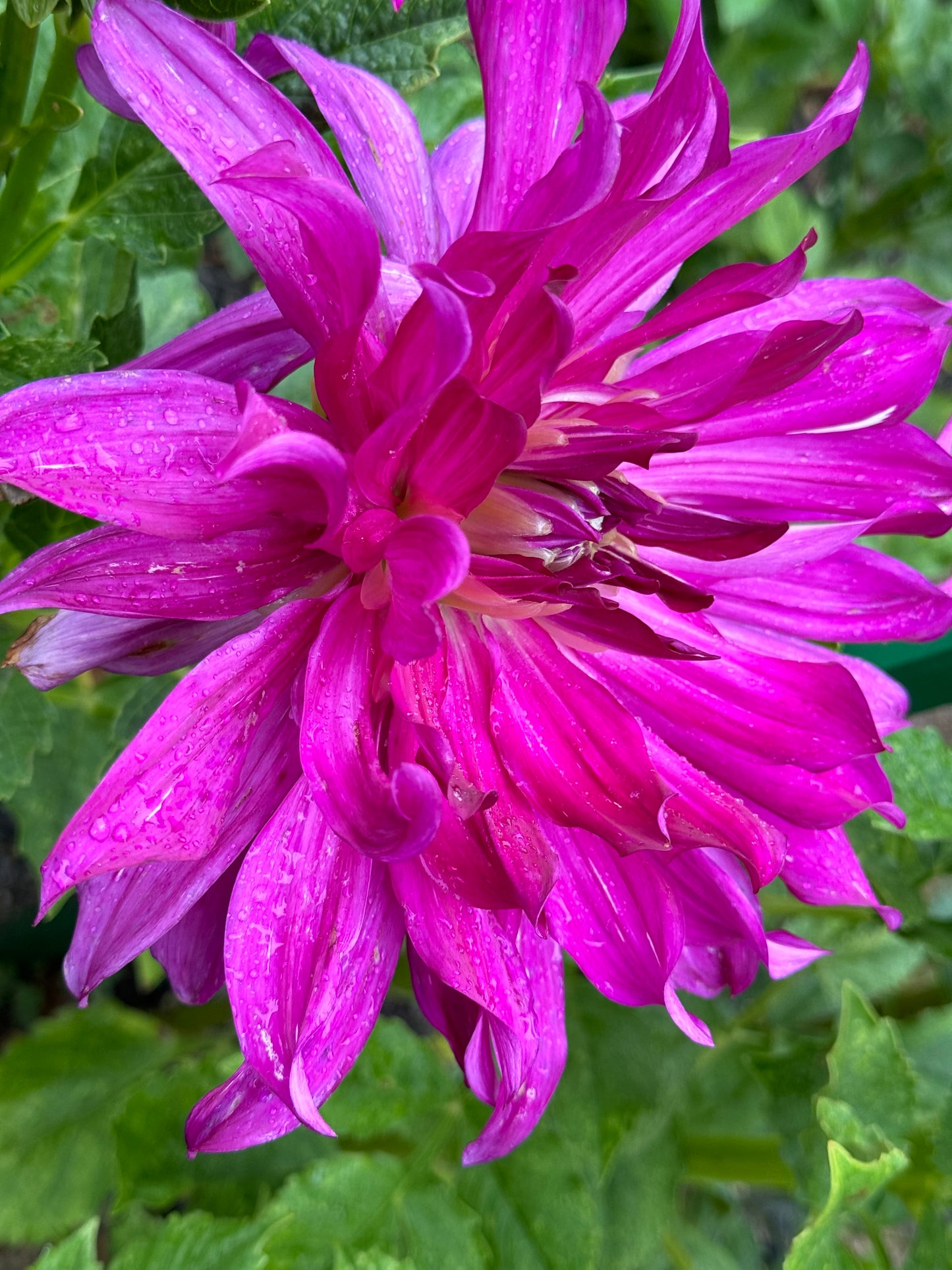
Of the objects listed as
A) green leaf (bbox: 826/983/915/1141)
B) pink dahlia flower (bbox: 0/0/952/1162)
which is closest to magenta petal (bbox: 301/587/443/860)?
pink dahlia flower (bbox: 0/0/952/1162)

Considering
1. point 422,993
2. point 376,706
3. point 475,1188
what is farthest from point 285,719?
point 475,1188

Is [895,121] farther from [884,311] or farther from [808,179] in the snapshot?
[884,311]

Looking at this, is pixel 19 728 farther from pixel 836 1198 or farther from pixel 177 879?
pixel 836 1198

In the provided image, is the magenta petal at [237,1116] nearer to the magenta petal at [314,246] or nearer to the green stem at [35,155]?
the magenta petal at [314,246]

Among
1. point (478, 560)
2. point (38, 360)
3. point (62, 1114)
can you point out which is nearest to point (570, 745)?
point (478, 560)

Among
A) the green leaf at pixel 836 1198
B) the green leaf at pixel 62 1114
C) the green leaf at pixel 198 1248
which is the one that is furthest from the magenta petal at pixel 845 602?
the green leaf at pixel 62 1114
